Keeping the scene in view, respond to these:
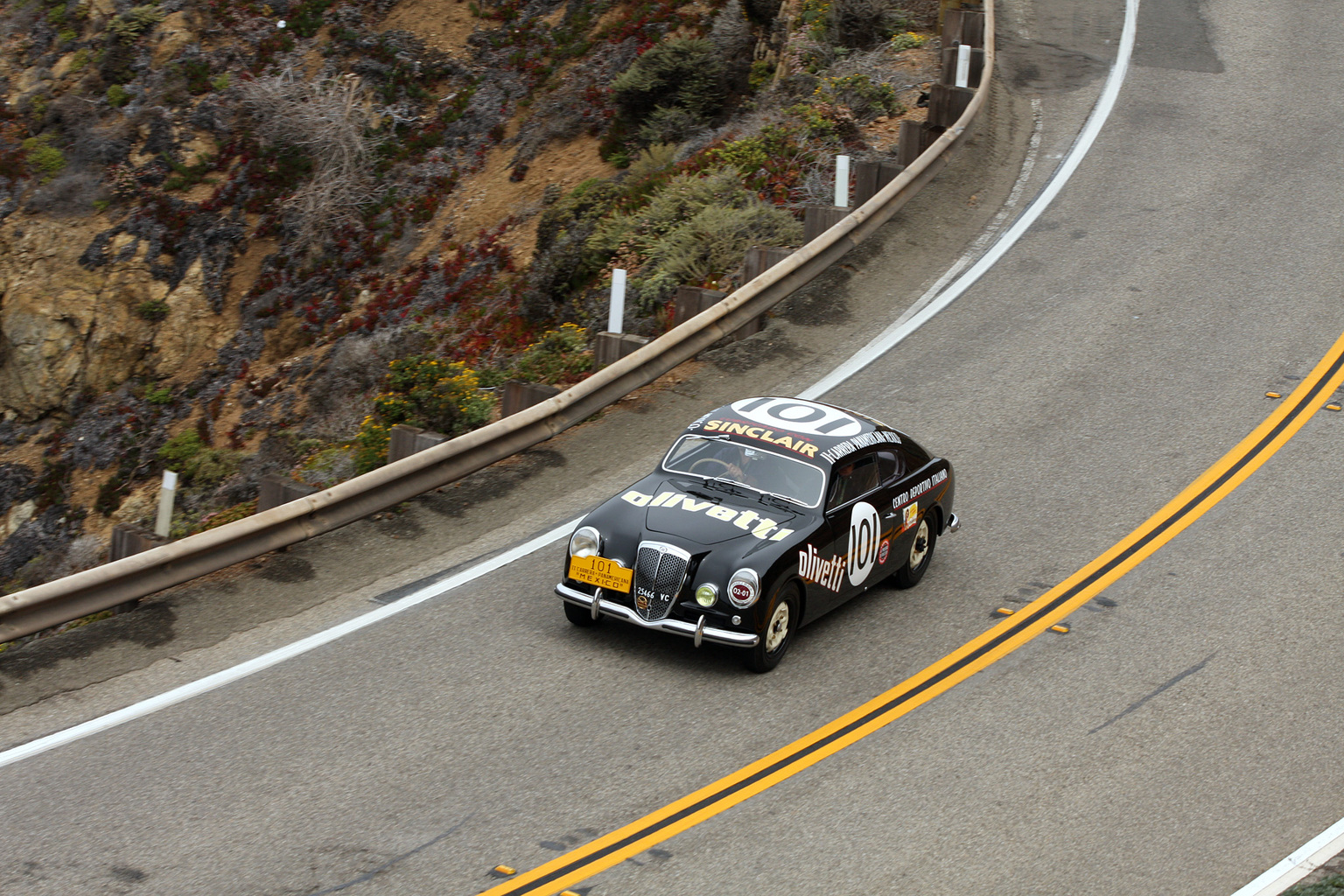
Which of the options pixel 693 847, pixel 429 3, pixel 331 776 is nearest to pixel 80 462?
pixel 429 3

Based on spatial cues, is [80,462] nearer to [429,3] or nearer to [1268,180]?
[429,3]

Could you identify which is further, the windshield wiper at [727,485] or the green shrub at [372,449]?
the green shrub at [372,449]

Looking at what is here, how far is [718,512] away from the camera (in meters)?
8.95

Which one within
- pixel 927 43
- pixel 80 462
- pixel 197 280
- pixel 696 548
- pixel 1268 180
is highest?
pixel 927 43

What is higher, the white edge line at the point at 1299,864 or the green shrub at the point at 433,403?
the green shrub at the point at 433,403

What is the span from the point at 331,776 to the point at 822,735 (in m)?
2.99

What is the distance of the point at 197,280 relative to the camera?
27.1m

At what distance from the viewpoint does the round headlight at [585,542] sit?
8.73 metres

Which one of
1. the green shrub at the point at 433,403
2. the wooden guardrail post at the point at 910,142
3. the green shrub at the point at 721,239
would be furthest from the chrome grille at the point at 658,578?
the wooden guardrail post at the point at 910,142

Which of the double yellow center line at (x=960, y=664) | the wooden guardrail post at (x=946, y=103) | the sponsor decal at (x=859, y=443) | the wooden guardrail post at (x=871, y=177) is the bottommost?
the double yellow center line at (x=960, y=664)

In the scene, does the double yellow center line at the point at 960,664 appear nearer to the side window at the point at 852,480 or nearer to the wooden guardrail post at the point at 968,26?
the side window at the point at 852,480

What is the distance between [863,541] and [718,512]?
46.3 inches

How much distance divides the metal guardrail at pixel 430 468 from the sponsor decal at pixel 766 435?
2.48 meters

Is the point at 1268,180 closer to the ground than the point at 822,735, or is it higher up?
higher up
